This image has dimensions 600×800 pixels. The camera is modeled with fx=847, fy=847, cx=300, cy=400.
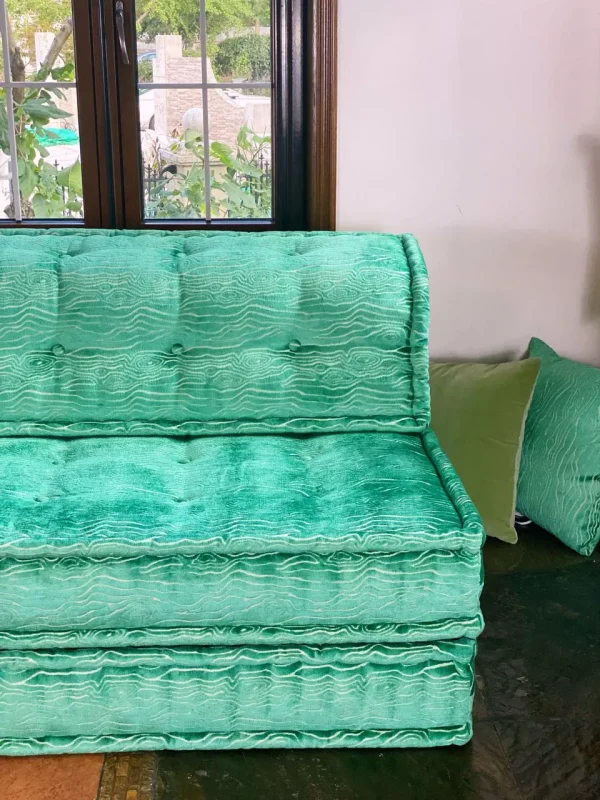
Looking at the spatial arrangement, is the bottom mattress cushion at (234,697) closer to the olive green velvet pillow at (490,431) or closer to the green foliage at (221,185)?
the olive green velvet pillow at (490,431)

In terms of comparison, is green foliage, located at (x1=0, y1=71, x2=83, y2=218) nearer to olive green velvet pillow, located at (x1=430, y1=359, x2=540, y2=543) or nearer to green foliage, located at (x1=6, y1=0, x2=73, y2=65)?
green foliage, located at (x1=6, y1=0, x2=73, y2=65)

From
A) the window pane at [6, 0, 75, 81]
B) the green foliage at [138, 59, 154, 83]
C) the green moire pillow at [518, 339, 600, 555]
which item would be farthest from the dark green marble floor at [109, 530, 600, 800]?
the window pane at [6, 0, 75, 81]

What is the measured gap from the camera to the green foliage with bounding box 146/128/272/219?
8.34 feet

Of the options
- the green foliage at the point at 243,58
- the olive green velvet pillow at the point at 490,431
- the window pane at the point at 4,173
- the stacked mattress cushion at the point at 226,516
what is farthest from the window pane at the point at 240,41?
the olive green velvet pillow at the point at 490,431

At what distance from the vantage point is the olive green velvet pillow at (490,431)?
2.34 meters

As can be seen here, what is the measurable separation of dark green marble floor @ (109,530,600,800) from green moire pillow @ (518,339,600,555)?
0.37 meters

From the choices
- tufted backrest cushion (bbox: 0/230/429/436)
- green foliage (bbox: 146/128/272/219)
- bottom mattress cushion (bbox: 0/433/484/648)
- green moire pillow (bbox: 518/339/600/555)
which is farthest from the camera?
green foliage (bbox: 146/128/272/219)

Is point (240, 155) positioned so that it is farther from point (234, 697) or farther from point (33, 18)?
point (234, 697)

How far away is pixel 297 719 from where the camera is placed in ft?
5.30

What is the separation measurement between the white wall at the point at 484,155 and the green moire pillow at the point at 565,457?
Result: 304mm

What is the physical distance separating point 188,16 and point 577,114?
116cm

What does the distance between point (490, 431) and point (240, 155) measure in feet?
3.63

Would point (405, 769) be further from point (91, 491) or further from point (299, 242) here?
point (299, 242)

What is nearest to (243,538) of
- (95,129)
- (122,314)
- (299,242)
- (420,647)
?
(420,647)
